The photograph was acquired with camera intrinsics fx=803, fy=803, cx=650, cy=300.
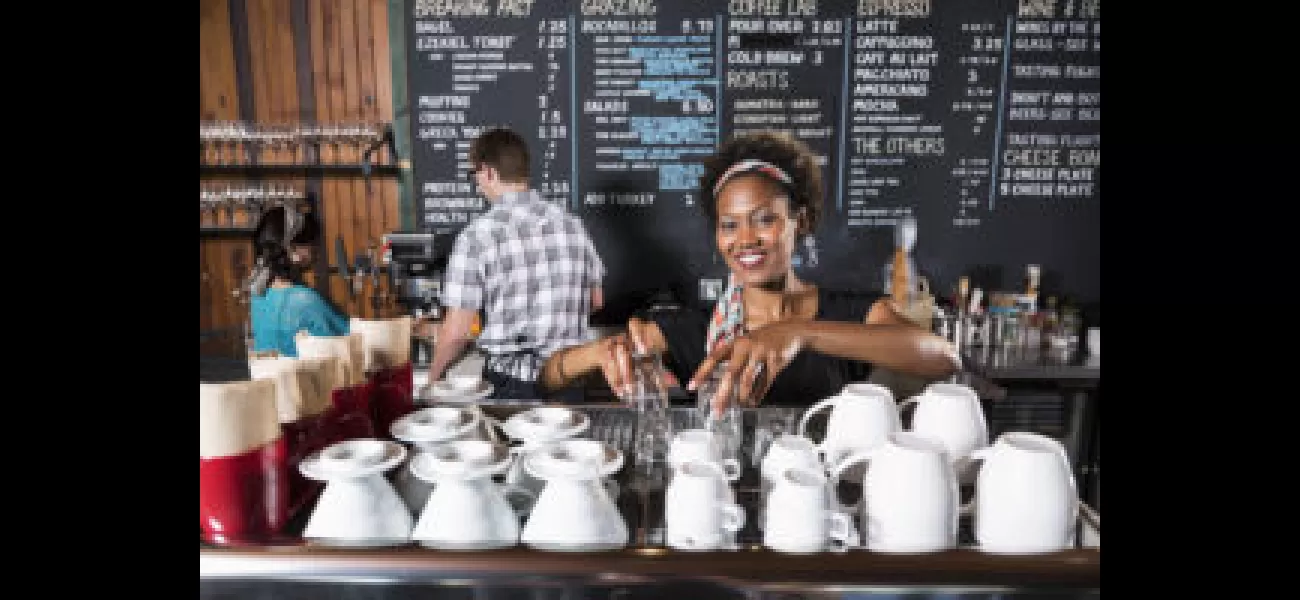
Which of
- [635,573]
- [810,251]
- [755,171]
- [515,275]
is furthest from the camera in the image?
[810,251]

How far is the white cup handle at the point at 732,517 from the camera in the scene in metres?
1.01

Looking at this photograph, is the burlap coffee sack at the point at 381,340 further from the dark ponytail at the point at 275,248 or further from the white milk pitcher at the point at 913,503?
the dark ponytail at the point at 275,248

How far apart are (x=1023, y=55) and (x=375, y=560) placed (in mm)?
3515

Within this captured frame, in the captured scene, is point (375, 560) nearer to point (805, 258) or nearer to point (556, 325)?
point (556, 325)

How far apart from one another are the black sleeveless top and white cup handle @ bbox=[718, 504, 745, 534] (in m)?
1.26

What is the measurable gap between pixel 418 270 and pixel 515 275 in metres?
0.74

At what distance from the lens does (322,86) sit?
3.73m

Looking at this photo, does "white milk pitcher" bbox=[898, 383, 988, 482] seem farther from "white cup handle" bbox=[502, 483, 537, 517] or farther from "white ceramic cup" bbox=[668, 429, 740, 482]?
"white cup handle" bbox=[502, 483, 537, 517]

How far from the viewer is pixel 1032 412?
3.26 metres

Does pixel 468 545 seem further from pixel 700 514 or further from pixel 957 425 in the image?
pixel 957 425

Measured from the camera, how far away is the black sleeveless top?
2.41m

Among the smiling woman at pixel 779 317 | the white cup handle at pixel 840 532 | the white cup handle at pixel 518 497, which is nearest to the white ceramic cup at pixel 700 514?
the white cup handle at pixel 840 532

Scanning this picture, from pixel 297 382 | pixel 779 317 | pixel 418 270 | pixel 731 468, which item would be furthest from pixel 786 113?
pixel 297 382
